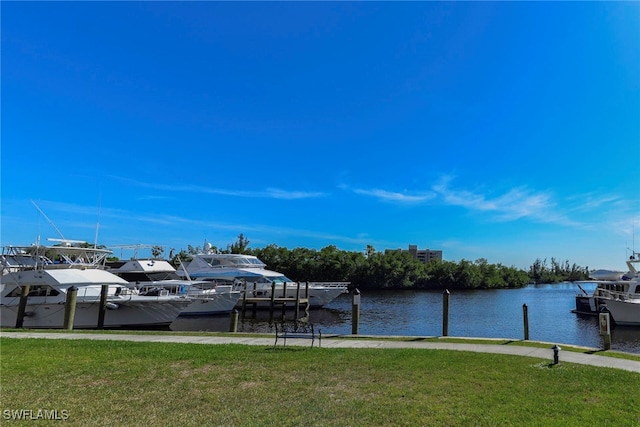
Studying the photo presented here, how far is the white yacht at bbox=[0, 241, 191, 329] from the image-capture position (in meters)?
25.2

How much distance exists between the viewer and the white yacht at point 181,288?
32.5 meters

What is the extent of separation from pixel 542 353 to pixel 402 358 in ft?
13.9

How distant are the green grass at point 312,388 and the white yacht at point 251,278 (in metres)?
32.4

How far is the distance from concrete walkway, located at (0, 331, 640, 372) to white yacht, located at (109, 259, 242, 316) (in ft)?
47.8

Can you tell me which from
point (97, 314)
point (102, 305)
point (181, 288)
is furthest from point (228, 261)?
point (102, 305)

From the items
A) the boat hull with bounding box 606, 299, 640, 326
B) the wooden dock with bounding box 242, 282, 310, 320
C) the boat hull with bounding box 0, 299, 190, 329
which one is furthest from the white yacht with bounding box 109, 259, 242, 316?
the boat hull with bounding box 606, 299, 640, 326

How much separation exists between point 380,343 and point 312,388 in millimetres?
5914

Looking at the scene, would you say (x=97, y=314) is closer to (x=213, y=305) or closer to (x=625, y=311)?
(x=213, y=305)

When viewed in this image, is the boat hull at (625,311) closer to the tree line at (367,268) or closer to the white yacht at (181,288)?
the white yacht at (181,288)

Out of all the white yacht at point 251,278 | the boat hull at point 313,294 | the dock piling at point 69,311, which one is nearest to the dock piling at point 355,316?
the dock piling at point 69,311

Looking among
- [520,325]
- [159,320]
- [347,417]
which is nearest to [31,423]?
[347,417]

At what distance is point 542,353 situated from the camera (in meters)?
11.5

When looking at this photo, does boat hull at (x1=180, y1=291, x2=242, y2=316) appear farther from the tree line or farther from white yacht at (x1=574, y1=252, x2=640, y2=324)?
the tree line

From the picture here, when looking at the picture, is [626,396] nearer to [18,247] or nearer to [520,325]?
[520,325]
